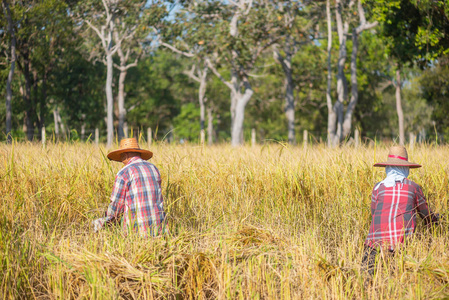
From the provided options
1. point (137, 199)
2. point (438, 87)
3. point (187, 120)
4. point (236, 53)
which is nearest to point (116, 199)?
point (137, 199)

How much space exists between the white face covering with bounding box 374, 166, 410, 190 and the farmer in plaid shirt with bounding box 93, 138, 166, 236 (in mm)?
2029

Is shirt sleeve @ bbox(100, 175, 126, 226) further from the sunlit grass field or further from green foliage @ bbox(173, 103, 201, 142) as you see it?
green foliage @ bbox(173, 103, 201, 142)

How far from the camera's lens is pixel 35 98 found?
26781 mm

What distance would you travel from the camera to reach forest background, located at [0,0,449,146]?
13.7 m

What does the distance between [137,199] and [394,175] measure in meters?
2.34

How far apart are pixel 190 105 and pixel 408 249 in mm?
42792

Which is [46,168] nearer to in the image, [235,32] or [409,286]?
[409,286]

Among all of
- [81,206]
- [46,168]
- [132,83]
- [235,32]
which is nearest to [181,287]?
Result: [81,206]

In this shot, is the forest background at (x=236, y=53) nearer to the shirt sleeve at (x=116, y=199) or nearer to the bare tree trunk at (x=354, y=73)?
the bare tree trunk at (x=354, y=73)

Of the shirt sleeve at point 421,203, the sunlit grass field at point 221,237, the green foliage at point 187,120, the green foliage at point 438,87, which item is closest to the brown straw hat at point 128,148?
the sunlit grass field at point 221,237

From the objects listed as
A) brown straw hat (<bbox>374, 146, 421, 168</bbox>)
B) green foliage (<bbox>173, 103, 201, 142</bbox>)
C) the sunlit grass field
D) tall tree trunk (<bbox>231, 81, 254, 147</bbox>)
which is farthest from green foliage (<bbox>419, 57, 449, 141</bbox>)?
green foliage (<bbox>173, 103, 201, 142</bbox>)

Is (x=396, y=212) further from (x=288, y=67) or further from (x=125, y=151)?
(x=288, y=67)

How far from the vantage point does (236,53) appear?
2012cm

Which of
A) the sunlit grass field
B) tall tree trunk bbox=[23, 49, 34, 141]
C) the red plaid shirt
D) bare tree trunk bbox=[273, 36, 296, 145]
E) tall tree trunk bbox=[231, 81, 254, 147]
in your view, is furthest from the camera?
tall tree trunk bbox=[23, 49, 34, 141]
